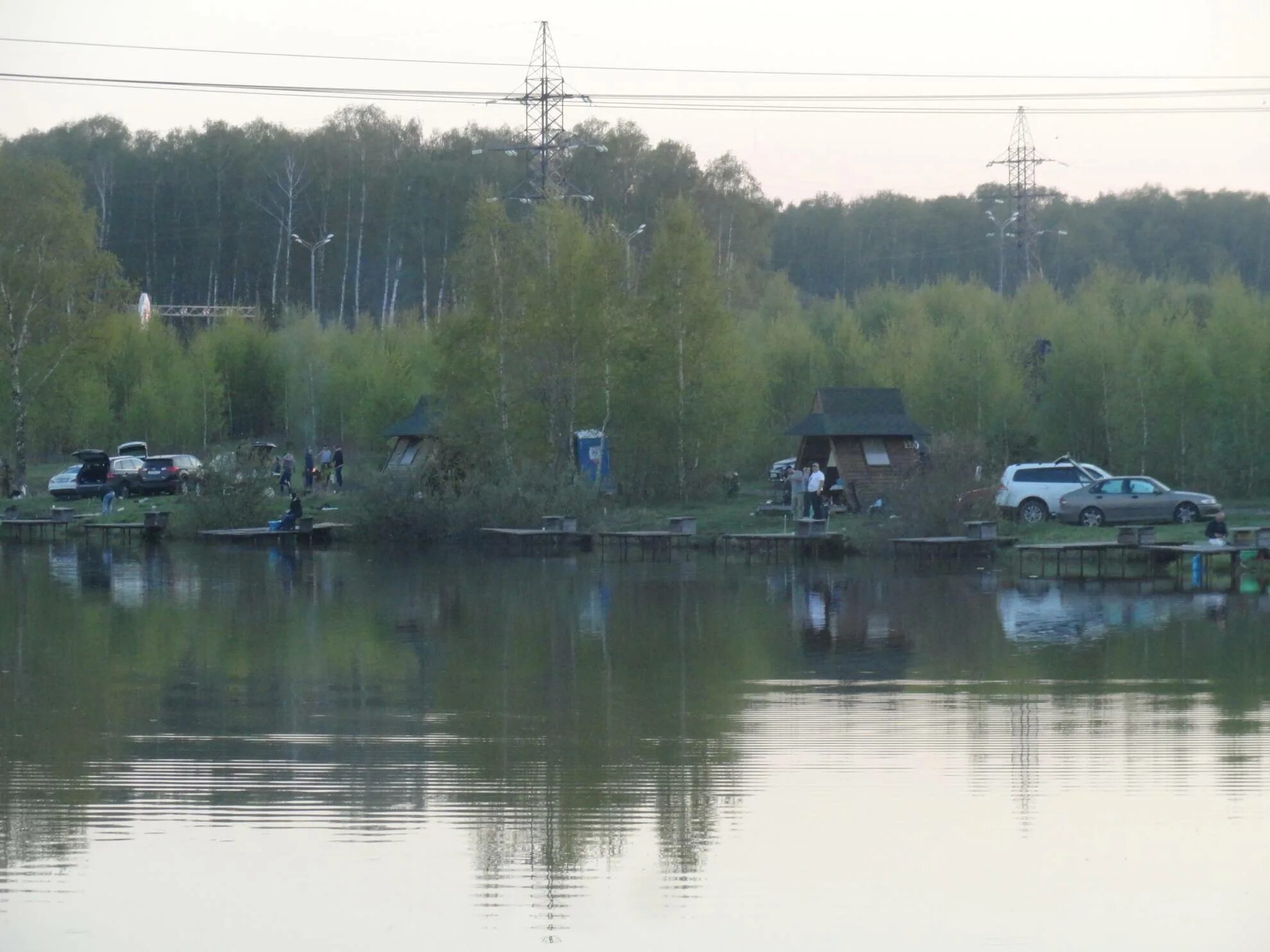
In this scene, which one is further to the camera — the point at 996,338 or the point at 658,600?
the point at 996,338

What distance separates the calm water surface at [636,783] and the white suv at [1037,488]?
14.6 meters

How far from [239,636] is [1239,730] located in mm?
13151

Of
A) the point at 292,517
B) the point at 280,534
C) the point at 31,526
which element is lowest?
the point at 280,534

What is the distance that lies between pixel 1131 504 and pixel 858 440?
8495mm

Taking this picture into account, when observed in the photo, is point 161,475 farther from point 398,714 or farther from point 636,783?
point 636,783

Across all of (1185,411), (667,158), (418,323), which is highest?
(667,158)

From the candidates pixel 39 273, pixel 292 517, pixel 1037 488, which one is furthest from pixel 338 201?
pixel 1037 488

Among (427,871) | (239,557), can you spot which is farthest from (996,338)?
(427,871)

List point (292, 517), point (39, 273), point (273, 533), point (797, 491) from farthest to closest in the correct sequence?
point (39, 273)
point (292, 517)
point (273, 533)
point (797, 491)

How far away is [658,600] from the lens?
2778 centimetres

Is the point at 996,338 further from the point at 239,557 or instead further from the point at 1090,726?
the point at 1090,726

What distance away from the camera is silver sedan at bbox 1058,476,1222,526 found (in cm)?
3709

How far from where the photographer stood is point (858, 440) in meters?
43.9

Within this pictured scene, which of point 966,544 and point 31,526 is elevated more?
point 31,526
